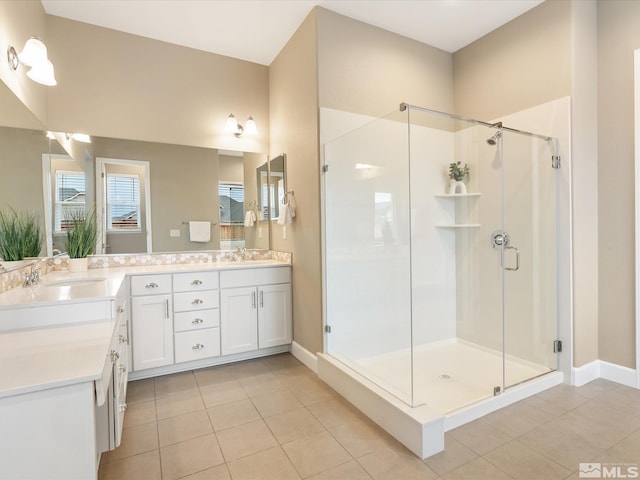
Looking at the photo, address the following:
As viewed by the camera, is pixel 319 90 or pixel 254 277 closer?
pixel 319 90

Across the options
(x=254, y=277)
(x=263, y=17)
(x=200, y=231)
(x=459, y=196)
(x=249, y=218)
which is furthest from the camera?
(x=249, y=218)

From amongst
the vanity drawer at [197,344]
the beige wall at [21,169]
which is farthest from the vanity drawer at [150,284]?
the beige wall at [21,169]

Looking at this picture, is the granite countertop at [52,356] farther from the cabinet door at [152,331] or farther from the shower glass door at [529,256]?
the shower glass door at [529,256]

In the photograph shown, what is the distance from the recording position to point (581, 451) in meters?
1.68

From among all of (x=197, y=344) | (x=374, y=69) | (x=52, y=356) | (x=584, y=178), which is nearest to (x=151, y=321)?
(x=197, y=344)

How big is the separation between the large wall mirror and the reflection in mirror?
0.14m

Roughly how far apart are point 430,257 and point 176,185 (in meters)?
2.49

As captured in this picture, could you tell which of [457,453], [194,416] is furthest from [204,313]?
[457,453]

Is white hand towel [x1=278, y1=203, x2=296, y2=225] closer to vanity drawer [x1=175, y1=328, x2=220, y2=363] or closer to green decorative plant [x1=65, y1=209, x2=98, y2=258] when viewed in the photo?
vanity drawer [x1=175, y1=328, x2=220, y2=363]

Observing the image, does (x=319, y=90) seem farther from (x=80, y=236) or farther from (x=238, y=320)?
(x=80, y=236)

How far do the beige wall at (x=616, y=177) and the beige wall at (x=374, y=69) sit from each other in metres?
1.25

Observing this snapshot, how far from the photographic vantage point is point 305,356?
2.88m

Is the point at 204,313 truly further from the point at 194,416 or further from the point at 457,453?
the point at 457,453

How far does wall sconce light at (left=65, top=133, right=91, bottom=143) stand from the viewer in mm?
2742
